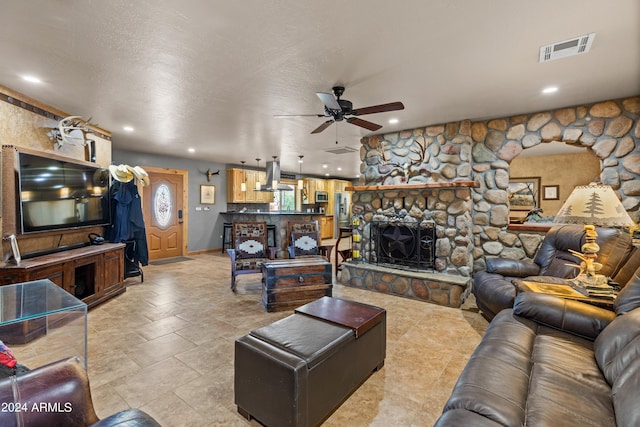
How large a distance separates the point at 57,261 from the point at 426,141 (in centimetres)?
478

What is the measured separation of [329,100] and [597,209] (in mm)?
2268

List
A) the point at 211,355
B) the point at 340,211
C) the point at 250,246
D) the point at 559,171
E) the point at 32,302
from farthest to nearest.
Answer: the point at 340,211 < the point at 559,171 < the point at 250,246 < the point at 211,355 < the point at 32,302

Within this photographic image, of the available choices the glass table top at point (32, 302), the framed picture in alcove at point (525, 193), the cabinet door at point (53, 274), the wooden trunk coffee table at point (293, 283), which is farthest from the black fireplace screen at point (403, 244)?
the cabinet door at point (53, 274)

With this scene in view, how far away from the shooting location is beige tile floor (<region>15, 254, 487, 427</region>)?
5.98 ft

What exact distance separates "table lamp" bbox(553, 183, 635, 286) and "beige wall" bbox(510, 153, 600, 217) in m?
4.85

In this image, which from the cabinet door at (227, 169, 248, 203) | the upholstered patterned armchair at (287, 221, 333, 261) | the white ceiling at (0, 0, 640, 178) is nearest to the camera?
the white ceiling at (0, 0, 640, 178)

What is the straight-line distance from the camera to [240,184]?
8117 millimetres

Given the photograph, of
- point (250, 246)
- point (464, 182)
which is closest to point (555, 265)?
point (464, 182)

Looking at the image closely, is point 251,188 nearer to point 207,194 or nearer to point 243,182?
point 243,182

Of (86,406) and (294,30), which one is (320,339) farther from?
(294,30)

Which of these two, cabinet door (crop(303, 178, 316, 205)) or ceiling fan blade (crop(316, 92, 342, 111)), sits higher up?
ceiling fan blade (crop(316, 92, 342, 111))

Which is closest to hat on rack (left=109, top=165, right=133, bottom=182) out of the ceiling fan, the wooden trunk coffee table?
the wooden trunk coffee table

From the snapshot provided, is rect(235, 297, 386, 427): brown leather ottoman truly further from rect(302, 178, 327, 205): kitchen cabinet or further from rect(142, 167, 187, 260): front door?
rect(302, 178, 327, 205): kitchen cabinet

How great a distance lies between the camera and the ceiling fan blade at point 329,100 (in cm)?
246
